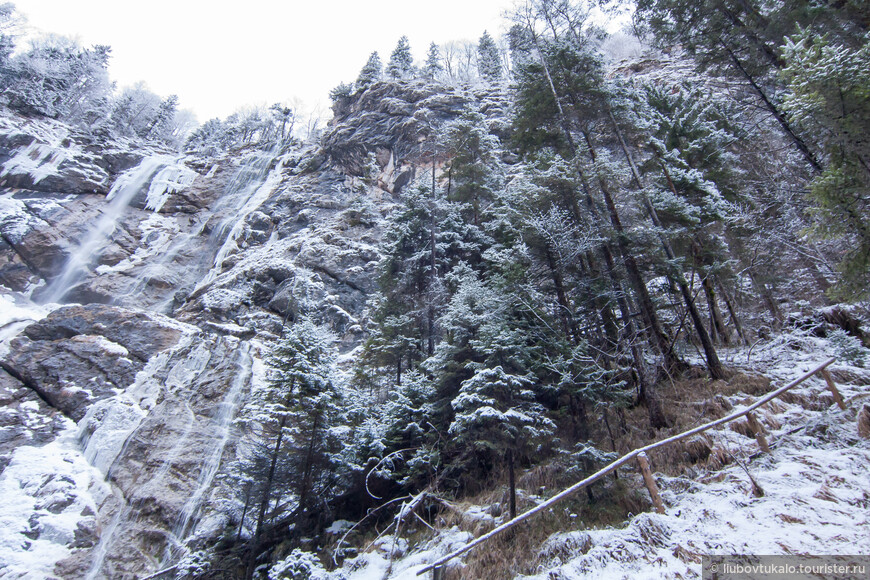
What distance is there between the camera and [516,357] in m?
9.34

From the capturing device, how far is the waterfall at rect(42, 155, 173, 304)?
26.7 m

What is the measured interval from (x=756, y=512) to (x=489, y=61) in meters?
58.7

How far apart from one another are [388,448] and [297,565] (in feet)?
11.6

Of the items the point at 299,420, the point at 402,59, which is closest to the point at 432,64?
the point at 402,59

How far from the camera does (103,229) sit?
101ft

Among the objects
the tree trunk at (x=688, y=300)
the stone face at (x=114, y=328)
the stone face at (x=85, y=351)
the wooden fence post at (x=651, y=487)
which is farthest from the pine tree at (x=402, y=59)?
the wooden fence post at (x=651, y=487)

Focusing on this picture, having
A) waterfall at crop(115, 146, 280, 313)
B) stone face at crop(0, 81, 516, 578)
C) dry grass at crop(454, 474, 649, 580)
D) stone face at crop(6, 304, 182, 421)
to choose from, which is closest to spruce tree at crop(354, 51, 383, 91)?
stone face at crop(0, 81, 516, 578)

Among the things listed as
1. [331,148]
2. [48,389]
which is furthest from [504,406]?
[331,148]

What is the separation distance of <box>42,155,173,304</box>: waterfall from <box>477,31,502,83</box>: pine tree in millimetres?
39107

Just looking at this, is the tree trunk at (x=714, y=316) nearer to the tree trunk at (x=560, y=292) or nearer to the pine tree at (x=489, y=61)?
the tree trunk at (x=560, y=292)

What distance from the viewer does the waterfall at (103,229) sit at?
2673 cm

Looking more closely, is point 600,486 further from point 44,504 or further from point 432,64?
point 432,64

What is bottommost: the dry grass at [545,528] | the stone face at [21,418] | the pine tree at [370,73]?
the dry grass at [545,528]

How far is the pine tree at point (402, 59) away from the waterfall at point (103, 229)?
28.6 meters
